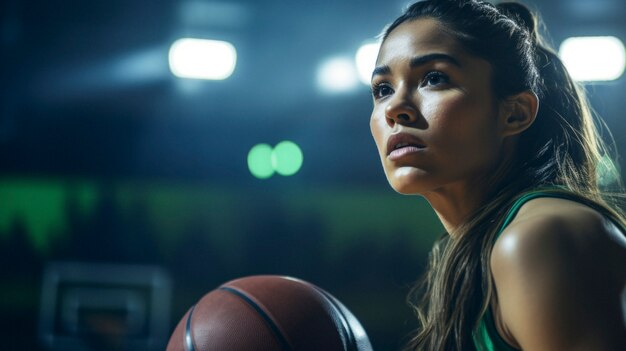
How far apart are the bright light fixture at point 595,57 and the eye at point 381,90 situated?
404 centimetres

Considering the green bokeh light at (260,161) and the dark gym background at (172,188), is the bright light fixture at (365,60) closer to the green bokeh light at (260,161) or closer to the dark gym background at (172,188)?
the dark gym background at (172,188)

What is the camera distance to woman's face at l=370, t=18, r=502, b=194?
122cm

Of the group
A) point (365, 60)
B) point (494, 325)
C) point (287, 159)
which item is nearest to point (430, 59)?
point (494, 325)

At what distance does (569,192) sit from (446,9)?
1.59 feet

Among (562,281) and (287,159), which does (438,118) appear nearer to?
(562,281)

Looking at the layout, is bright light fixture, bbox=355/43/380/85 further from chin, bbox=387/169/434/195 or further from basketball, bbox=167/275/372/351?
chin, bbox=387/169/434/195

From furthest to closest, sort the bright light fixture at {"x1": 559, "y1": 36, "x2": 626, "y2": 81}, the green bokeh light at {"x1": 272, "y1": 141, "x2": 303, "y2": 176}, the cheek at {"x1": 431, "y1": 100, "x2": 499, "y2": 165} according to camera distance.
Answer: the green bokeh light at {"x1": 272, "y1": 141, "x2": 303, "y2": 176}
the bright light fixture at {"x1": 559, "y1": 36, "x2": 626, "y2": 81}
the cheek at {"x1": 431, "y1": 100, "x2": 499, "y2": 165}

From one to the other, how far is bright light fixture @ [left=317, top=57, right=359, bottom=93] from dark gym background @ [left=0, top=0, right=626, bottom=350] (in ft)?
0.24

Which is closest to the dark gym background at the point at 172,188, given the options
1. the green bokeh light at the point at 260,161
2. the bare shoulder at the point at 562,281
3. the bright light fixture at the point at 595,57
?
the green bokeh light at the point at 260,161

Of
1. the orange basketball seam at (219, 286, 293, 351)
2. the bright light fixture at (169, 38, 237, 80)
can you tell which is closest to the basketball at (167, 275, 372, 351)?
the orange basketball seam at (219, 286, 293, 351)

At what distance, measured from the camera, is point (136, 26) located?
5.19m

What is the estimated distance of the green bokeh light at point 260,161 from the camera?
20.4 feet

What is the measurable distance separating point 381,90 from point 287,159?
4913 mm

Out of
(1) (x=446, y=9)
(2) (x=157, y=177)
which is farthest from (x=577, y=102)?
(2) (x=157, y=177)
